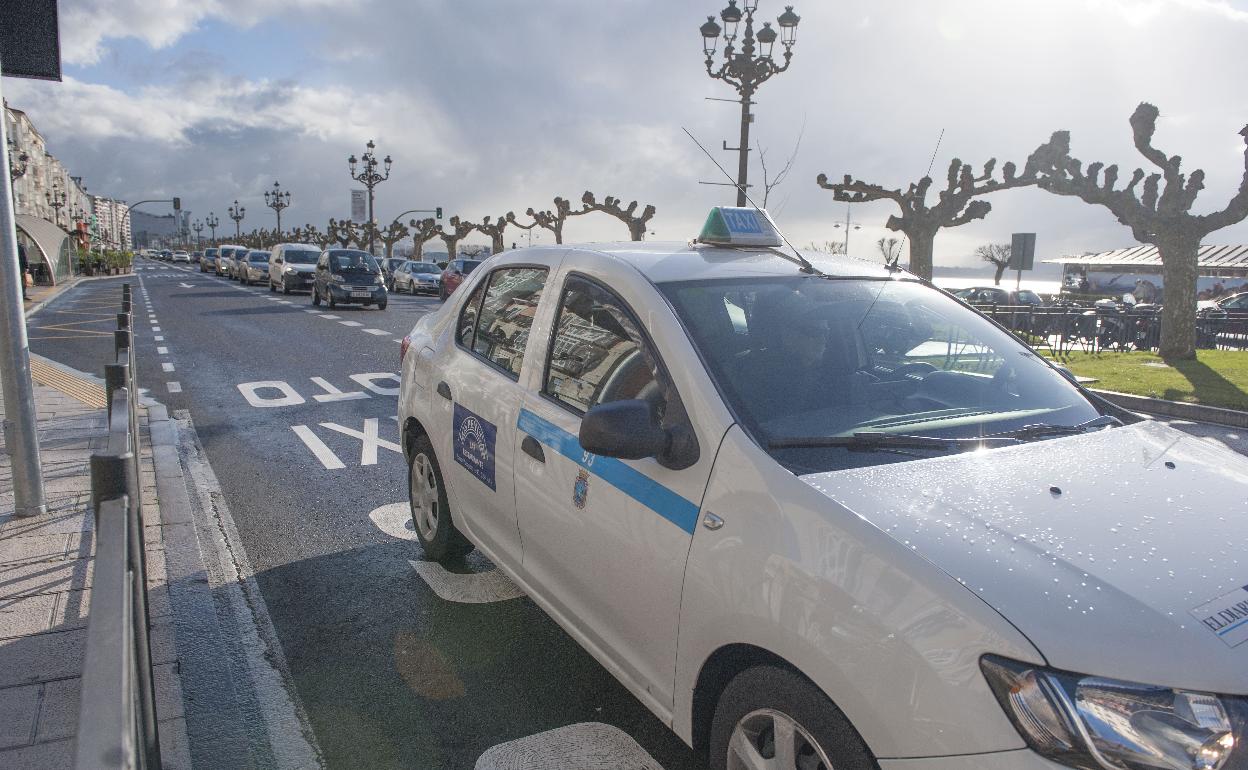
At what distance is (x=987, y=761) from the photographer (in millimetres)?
1649

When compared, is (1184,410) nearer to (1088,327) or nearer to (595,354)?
(1088,327)

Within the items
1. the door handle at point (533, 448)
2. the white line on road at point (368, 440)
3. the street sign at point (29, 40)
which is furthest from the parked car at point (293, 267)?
the door handle at point (533, 448)

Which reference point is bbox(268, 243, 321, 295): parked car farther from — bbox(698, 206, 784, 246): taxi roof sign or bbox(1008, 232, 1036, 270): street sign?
bbox(698, 206, 784, 246): taxi roof sign

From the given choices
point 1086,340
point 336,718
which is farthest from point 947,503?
point 1086,340

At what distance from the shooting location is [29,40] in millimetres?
4934

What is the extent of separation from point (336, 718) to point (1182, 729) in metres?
2.67

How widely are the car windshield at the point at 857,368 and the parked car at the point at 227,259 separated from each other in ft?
162

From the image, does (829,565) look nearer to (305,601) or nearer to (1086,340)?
(305,601)

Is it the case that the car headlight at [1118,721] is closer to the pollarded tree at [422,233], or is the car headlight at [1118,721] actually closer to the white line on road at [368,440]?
the white line on road at [368,440]

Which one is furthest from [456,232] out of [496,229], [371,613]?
[371,613]

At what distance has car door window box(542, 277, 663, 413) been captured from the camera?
2.79 meters

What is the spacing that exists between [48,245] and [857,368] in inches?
1755

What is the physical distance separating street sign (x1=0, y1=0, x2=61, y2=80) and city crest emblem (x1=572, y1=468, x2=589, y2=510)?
14.3 feet

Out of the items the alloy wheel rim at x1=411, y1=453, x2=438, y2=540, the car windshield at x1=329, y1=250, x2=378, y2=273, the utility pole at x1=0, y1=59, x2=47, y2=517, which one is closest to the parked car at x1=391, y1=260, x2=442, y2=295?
the car windshield at x1=329, y1=250, x2=378, y2=273
